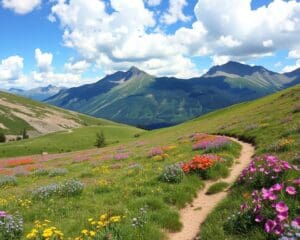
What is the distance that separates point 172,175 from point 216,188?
7.00 feet

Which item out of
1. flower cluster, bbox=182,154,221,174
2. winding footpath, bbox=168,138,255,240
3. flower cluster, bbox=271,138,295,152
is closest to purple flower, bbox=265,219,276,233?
winding footpath, bbox=168,138,255,240

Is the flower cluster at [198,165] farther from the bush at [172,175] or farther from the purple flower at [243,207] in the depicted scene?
the purple flower at [243,207]

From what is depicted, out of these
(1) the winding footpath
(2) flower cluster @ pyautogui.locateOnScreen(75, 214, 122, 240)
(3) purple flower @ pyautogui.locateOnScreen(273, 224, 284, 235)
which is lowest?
(1) the winding footpath

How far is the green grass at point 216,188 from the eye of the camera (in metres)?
15.0

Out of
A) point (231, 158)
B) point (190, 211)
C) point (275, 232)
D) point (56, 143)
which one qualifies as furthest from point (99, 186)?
point (56, 143)

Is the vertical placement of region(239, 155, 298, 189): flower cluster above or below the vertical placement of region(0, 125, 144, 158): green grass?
above

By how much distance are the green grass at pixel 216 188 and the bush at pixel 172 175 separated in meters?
1.45

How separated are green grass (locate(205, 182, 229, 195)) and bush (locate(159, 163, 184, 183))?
57.2 inches

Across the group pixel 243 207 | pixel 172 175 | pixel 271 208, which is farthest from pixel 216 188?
pixel 271 208

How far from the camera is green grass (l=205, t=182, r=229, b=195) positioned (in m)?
15.0

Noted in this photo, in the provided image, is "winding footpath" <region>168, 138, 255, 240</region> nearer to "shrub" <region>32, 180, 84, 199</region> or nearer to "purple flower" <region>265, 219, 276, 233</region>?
"purple flower" <region>265, 219, 276, 233</region>

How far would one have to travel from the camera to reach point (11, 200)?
50.8ft

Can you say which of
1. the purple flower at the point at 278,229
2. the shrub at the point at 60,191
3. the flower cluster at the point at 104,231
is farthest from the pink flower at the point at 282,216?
the shrub at the point at 60,191

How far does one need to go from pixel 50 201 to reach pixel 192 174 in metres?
6.74
